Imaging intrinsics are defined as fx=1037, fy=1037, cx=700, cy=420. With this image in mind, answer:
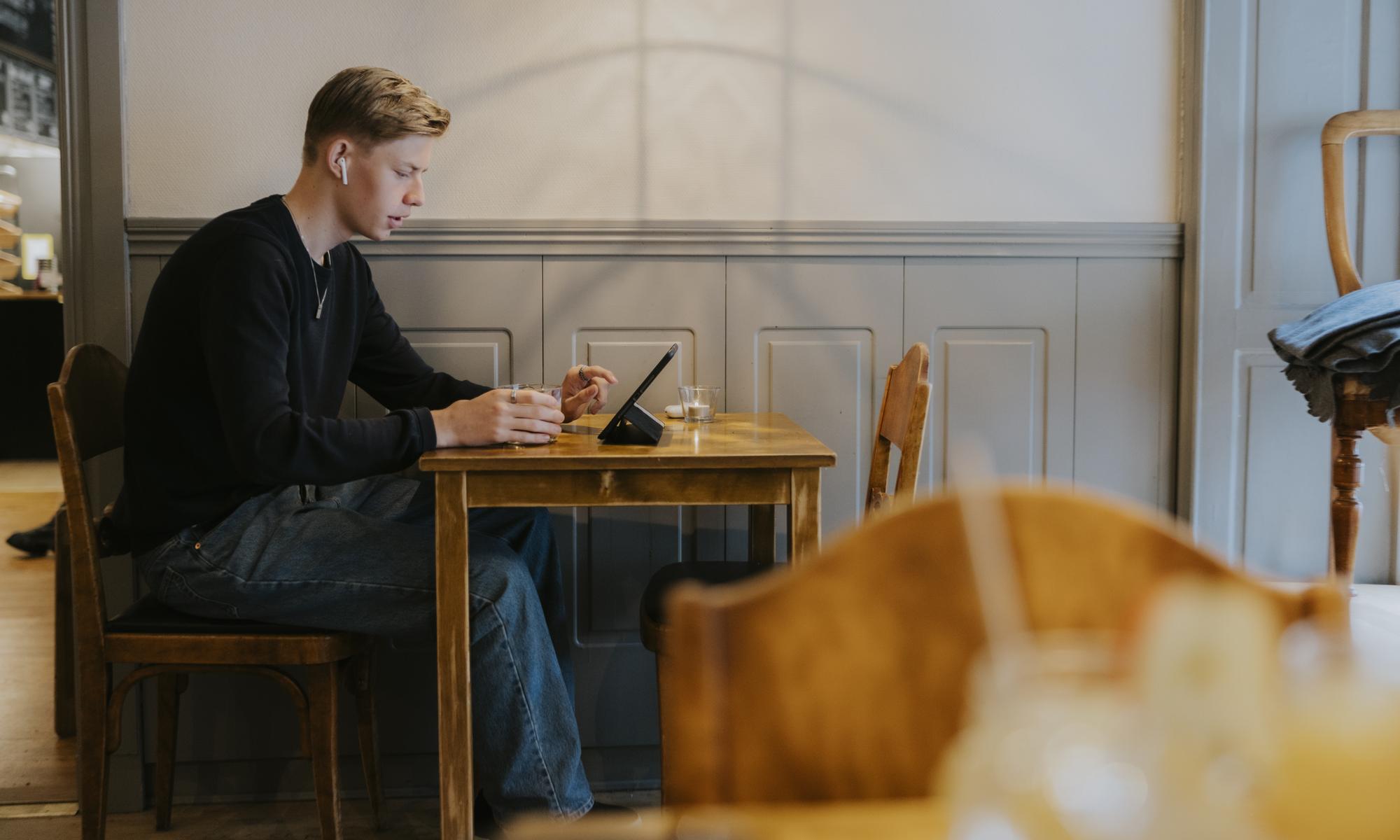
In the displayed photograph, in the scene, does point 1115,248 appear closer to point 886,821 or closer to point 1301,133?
point 1301,133

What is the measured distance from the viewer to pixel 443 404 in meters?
2.00

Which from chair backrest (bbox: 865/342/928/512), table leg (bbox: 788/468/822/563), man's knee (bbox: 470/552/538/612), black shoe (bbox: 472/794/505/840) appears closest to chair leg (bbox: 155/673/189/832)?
black shoe (bbox: 472/794/505/840)

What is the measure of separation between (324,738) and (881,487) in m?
1.05

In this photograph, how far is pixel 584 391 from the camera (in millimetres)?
1898

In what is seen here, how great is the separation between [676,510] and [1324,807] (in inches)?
73.9

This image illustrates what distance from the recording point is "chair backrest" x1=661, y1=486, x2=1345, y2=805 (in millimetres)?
598

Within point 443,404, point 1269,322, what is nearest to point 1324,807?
point 443,404

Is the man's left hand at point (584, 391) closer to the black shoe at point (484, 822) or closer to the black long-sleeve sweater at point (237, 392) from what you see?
the black long-sleeve sweater at point (237, 392)

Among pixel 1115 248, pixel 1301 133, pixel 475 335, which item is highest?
pixel 1301 133

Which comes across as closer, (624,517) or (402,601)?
(402,601)

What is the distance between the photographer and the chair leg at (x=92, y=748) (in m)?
1.63

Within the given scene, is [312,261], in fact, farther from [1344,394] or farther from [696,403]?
[1344,394]

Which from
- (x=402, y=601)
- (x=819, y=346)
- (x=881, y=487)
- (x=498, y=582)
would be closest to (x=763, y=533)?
(x=881, y=487)

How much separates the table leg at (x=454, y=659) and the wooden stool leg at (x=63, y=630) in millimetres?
1044
